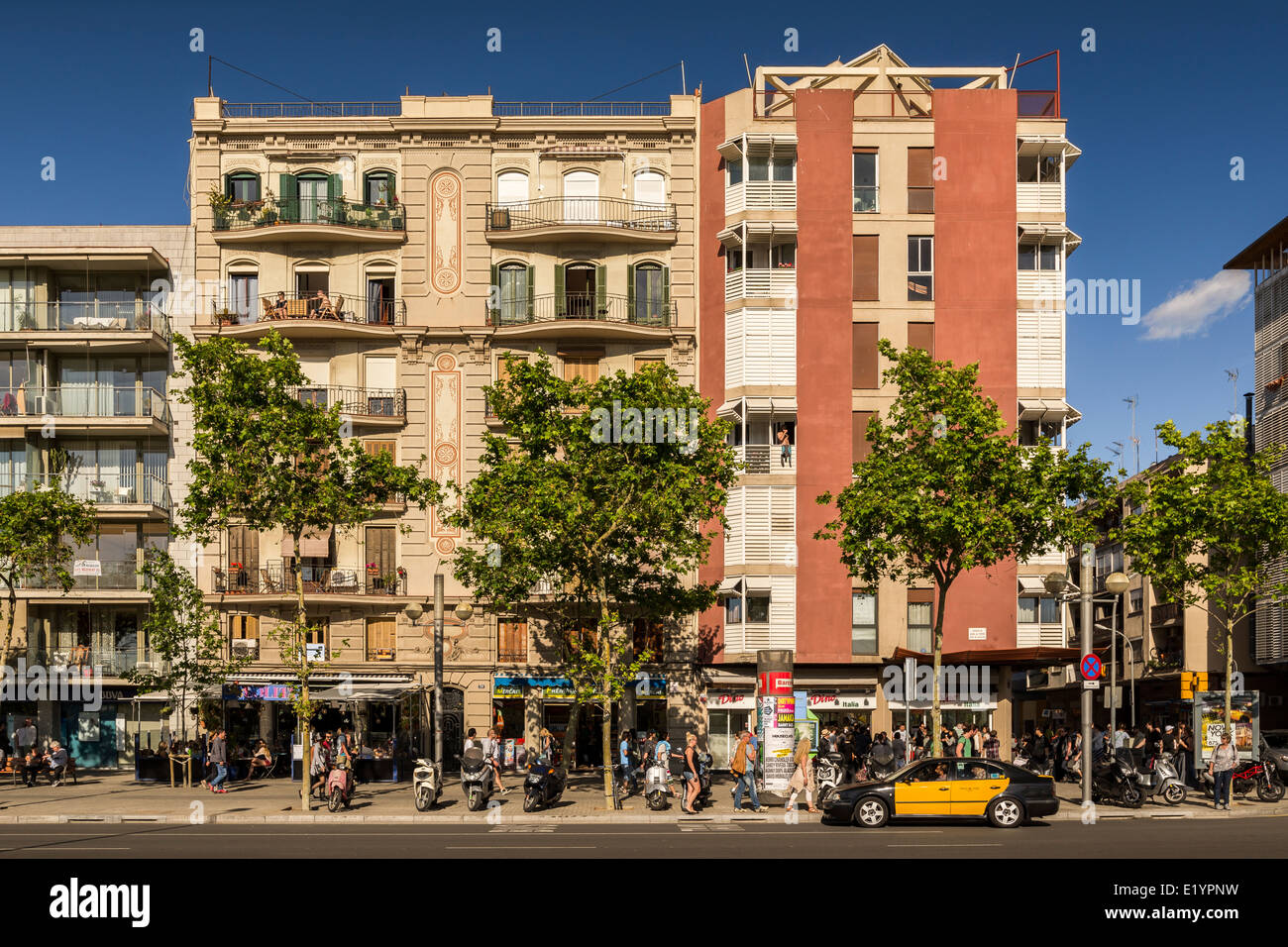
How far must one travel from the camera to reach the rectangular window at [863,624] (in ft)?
144

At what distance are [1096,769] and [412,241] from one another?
96.1 ft

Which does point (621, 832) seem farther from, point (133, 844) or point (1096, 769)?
point (1096, 769)

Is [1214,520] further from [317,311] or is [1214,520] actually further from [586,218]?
[317,311]

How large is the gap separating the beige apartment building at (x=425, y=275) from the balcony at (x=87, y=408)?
11.4 ft

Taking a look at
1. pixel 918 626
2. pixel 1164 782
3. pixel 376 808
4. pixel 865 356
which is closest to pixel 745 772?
pixel 376 808

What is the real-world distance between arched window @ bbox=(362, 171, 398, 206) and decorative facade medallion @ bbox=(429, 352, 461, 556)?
6.34 metres

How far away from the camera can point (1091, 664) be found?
91.8ft

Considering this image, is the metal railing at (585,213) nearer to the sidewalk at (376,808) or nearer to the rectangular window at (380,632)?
the rectangular window at (380,632)

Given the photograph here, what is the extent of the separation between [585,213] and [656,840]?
97.5ft

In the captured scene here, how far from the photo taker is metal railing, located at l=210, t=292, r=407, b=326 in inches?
1789

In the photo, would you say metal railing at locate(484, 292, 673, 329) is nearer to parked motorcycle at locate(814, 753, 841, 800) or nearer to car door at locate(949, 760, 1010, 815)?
parked motorcycle at locate(814, 753, 841, 800)

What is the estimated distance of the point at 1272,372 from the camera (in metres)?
53.3
